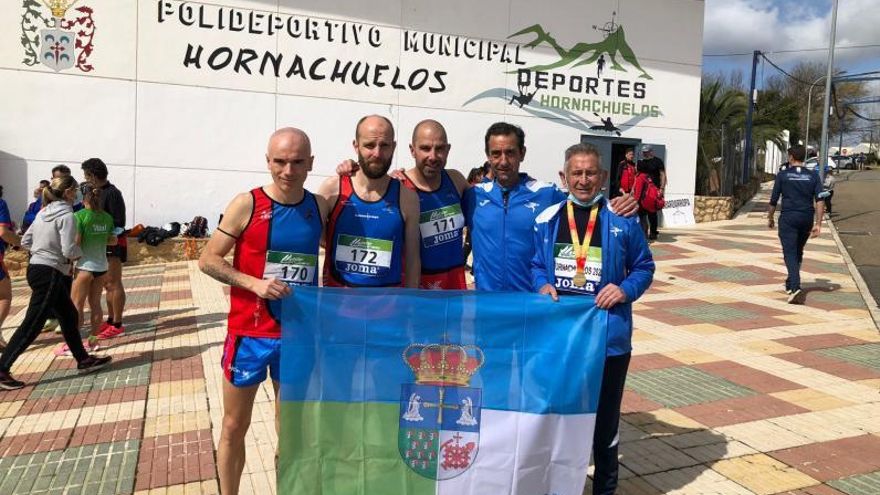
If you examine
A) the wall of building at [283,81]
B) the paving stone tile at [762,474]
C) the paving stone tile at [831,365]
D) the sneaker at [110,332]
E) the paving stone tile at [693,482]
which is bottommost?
the sneaker at [110,332]

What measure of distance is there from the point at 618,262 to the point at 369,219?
4.15 feet

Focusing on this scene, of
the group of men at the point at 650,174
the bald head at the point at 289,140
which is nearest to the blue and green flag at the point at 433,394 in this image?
the bald head at the point at 289,140

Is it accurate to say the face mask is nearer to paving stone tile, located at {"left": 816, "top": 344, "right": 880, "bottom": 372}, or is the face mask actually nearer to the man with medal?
the man with medal

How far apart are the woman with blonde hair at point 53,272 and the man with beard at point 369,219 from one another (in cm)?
366

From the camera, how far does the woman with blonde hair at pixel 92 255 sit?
20.9ft

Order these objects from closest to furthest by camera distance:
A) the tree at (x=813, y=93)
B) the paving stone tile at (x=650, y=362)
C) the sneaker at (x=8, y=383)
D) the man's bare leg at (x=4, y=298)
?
the sneaker at (x=8, y=383), the paving stone tile at (x=650, y=362), the man's bare leg at (x=4, y=298), the tree at (x=813, y=93)

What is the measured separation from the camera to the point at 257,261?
117 inches

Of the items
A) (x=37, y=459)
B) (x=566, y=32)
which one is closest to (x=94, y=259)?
(x=37, y=459)

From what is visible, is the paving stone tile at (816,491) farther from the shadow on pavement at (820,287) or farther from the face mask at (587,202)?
the shadow on pavement at (820,287)

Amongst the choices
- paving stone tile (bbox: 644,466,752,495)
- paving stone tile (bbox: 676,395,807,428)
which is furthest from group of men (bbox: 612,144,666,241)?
paving stone tile (bbox: 644,466,752,495)

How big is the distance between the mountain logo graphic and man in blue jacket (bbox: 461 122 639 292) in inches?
507

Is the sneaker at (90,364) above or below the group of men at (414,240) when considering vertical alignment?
below

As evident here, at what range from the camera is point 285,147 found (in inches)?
114

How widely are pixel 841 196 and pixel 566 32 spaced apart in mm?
21833
